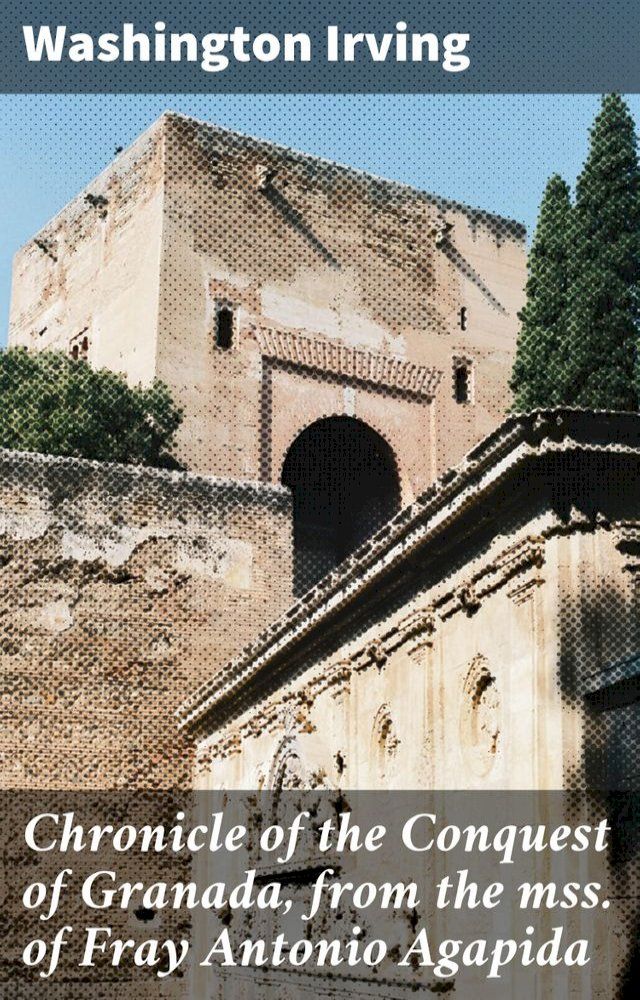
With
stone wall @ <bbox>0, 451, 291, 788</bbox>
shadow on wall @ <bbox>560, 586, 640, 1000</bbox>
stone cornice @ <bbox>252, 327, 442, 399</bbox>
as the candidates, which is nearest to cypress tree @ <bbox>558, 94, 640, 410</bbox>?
stone wall @ <bbox>0, 451, 291, 788</bbox>

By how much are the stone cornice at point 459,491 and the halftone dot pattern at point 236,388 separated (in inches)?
4.1

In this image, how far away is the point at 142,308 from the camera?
20.0 m

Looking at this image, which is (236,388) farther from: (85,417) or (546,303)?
(546,303)

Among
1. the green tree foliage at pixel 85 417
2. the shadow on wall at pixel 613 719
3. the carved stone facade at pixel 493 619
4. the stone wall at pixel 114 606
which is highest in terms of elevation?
the green tree foliage at pixel 85 417

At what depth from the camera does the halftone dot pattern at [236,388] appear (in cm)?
1470

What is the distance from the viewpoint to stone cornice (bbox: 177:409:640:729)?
7.62 m

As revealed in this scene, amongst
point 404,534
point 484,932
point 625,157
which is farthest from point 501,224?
point 484,932

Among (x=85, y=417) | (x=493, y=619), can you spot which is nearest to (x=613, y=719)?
(x=493, y=619)

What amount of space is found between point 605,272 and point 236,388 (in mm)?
5554

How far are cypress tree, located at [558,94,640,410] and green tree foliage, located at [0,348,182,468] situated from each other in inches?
202

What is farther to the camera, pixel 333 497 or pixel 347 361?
pixel 333 497

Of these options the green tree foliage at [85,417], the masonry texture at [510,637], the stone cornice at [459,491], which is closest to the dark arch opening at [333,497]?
the green tree foliage at [85,417]

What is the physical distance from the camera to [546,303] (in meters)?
17.4

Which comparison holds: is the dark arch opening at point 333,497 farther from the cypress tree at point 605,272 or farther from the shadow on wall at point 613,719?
the shadow on wall at point 613,719
